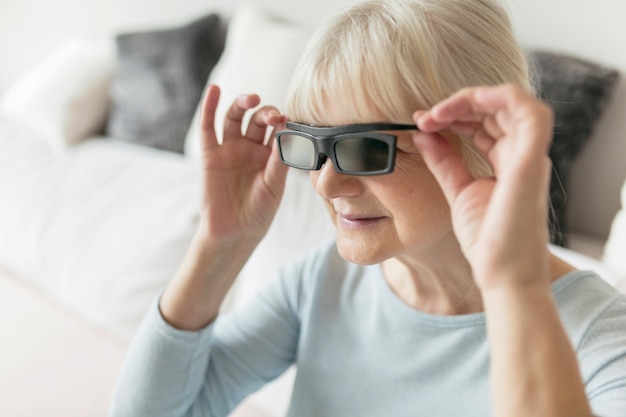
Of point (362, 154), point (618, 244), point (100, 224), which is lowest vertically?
point (100, 224)

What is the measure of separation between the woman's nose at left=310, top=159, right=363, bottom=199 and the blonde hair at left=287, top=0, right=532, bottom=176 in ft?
0.23

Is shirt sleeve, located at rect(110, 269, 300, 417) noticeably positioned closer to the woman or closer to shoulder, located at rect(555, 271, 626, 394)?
the woman

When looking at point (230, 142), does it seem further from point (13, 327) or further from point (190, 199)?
point (13, 327)

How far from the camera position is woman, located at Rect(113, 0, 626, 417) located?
1.90ft

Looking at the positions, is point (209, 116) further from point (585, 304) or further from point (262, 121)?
point (585, 304)

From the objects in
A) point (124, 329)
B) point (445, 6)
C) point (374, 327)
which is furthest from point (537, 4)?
point (124, 329)

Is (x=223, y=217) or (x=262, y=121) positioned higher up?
(x=262, y=121)

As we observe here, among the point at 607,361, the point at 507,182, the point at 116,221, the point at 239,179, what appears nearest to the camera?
the point at 507,182

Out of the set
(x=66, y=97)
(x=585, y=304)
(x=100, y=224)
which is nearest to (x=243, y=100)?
(x=585, y=304)

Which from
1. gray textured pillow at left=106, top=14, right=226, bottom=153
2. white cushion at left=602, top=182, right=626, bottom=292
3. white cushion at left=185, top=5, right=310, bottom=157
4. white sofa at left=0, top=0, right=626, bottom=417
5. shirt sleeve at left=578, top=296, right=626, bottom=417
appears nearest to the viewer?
shirt sleeve at left=578, top=296, right=626, bottom=417

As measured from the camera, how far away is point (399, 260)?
37.7 inches

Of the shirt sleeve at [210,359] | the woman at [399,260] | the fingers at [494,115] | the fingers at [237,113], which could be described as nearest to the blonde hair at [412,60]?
the woman at [399,260]

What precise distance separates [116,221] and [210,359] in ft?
2.81

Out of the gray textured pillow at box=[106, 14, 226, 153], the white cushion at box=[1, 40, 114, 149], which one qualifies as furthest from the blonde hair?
the white cushion at box=[1, 40, 114, 149]
